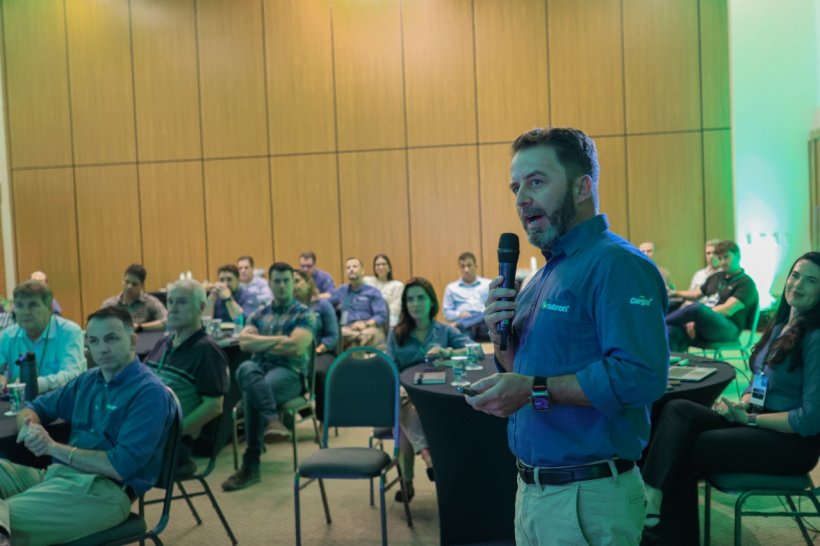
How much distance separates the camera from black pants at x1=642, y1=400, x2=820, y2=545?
9.95 ft

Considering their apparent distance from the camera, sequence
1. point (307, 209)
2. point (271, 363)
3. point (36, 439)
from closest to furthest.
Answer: point (36, 439)
point (271, 363)
point (307, 209)

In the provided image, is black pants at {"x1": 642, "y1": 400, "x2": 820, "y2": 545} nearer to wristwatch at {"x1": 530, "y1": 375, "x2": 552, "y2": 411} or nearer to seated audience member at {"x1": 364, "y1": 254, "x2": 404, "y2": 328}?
wristwatch at {"x1": 530, "y1": 375, "x2": 552, "y2": 411}

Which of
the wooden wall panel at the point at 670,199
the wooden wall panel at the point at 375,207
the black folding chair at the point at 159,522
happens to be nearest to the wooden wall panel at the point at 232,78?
the wooden wall panel at the point at 375,207

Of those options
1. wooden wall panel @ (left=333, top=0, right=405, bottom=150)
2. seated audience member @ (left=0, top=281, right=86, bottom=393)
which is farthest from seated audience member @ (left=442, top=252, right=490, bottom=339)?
seated audience member @ (left=0, top=281, right=86, bottom=393)

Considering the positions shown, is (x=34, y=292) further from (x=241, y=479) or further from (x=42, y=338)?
(x=241, y=479)

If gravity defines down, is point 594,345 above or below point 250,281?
above

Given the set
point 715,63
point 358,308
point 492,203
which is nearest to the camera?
point 358,308

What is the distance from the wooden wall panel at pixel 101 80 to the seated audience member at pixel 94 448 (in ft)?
26.6

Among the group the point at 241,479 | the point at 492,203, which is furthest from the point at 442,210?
the point at 241,479

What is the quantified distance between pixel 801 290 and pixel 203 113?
28.7 feet

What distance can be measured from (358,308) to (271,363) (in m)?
2.46

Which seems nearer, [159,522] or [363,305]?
[159,522]

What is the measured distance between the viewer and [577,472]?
60.2 inches

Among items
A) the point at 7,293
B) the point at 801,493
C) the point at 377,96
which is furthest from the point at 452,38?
the point at 801,493
